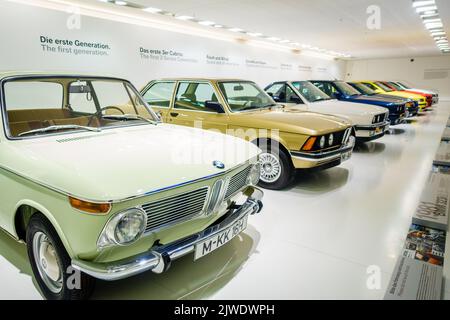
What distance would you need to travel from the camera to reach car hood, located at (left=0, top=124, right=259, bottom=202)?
1623mm

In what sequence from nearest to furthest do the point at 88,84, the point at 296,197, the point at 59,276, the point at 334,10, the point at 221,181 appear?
the point at 59,276
the point at 221,181
the point at 88,84
the point at 296,197
the point at 334,10

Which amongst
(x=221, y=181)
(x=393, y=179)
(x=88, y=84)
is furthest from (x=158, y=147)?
(x=393, y=179)

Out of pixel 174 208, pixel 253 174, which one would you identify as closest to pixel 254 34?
pixel 253 174

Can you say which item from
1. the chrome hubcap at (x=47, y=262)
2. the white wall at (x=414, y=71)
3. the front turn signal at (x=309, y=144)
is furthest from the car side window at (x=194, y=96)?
the white wall at (x=414, y=71)

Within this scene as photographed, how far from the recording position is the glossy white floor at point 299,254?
2123 mm

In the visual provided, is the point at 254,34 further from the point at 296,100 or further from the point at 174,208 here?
the point at 174,208

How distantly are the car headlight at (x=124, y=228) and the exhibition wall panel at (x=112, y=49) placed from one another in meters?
3.98

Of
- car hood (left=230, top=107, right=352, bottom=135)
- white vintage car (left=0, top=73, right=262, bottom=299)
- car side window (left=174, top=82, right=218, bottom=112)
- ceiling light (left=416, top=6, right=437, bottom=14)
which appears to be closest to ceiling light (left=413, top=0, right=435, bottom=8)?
ceiling light (left=416, top=6, right=437, bottom=14)

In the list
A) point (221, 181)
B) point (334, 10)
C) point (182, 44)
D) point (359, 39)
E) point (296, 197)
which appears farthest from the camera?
point (359, 39)

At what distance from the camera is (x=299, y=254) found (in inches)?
103

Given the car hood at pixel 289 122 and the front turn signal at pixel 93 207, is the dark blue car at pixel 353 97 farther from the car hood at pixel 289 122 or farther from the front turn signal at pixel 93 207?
the front turn signal at pixel 93 207

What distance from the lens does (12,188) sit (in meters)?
1.96
